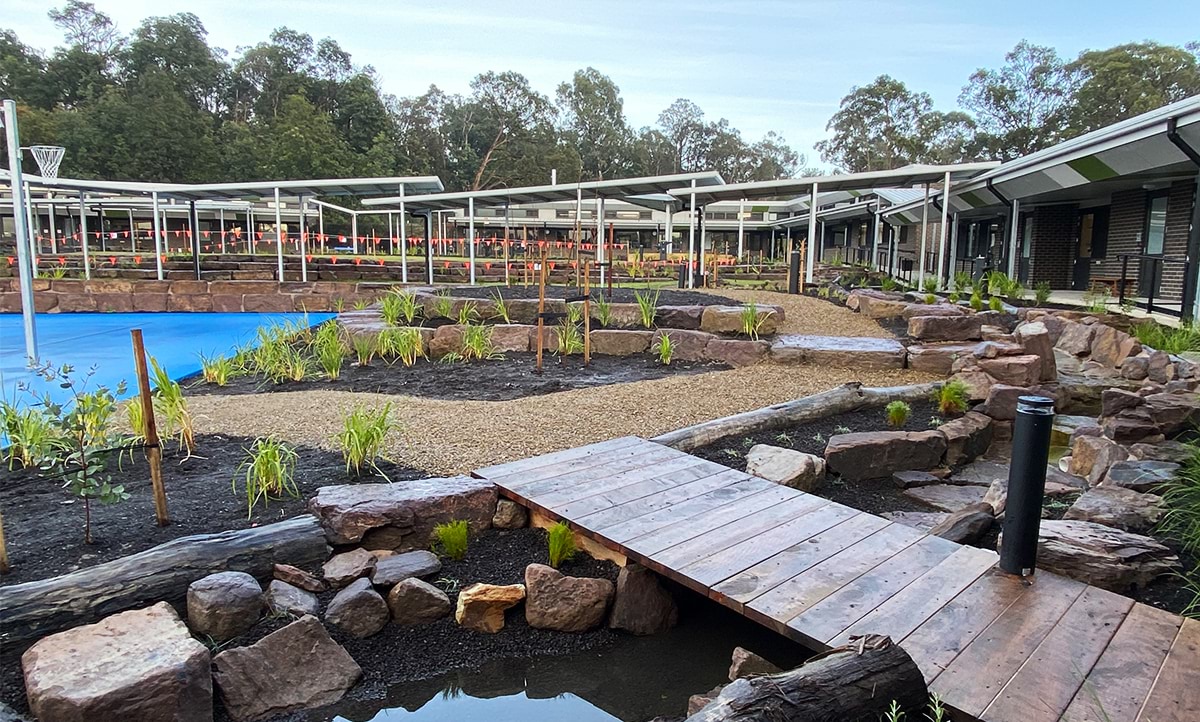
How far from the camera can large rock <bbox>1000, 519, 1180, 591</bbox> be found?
2715mm

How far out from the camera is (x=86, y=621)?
2623 mm

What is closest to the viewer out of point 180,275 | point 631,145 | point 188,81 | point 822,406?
point 822,406

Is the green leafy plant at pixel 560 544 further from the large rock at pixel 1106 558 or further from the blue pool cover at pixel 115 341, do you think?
the blue pool cover at pixel 115 341

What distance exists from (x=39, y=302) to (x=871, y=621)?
19074mm

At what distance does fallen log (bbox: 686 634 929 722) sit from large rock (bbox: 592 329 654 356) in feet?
20.5

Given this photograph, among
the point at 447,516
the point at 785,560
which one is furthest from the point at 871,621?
the point at 447,516

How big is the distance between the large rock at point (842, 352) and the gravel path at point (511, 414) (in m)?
0.33

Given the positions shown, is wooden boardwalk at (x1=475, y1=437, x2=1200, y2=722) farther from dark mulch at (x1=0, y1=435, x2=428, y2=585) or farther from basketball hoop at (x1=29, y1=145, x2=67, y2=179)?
basketball hoop at (x1=29, y1=145, x2=67, y2=179)

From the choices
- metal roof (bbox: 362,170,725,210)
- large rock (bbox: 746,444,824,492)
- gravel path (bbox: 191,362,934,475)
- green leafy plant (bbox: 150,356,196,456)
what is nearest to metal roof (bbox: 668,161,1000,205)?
metal roof (bbox: 362,170,725,210)

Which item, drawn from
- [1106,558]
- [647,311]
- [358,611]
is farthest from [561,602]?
[647,311]

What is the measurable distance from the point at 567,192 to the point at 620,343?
1083cm

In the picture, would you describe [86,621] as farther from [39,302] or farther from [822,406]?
[39,302]

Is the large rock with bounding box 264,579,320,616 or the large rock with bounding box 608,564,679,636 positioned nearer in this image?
the large rock with bounding box 264,579,320,616

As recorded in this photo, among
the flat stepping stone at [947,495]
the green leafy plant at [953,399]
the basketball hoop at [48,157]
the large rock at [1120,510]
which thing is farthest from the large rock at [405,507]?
the basketball hoop at [48,157]
